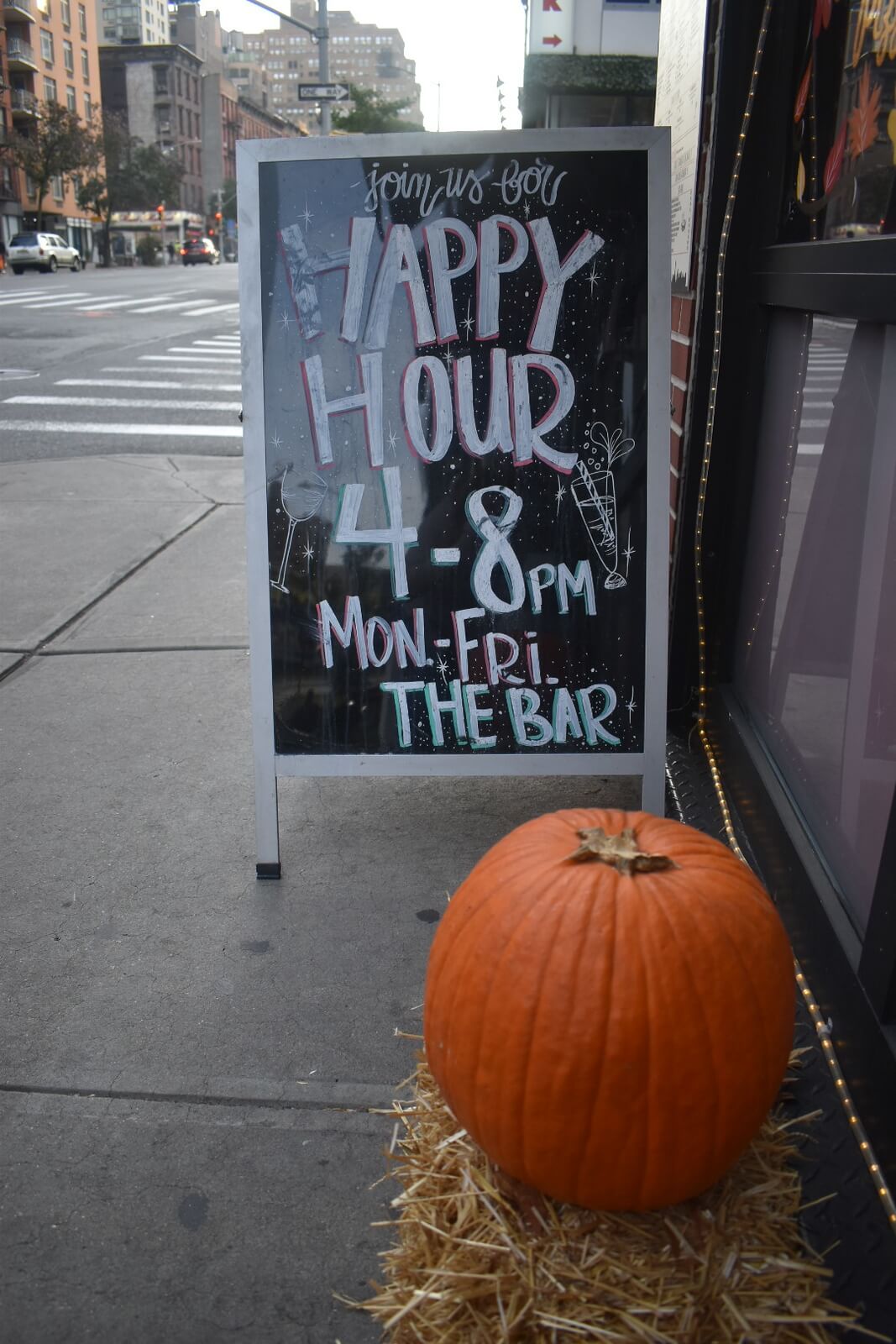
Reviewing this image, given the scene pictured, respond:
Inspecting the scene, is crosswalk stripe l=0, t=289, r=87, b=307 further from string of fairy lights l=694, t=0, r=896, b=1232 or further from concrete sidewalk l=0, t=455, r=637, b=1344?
string of fairy lights l=694, t=0, r=896, b=1232

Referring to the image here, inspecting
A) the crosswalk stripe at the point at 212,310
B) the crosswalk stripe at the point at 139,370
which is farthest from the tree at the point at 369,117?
the crosswalk stripe at the point at 139,370

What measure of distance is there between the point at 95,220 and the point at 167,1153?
8991 cm

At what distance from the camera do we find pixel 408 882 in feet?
10.4

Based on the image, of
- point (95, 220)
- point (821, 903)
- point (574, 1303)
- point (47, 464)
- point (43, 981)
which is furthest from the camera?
point (95, 220)

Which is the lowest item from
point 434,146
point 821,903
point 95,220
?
point 821,903

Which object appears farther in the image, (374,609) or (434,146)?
(374,609)

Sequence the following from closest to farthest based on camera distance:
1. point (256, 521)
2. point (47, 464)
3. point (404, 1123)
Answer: point (404, 1123) < point (256, 521) < point (47, 464)

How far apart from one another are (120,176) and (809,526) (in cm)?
9204

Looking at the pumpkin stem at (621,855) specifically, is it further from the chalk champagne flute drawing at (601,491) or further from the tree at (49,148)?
the tree at (49,148)

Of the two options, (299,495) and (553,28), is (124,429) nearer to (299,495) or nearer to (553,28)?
(553,28)

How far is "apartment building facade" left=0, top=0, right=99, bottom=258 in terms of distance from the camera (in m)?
69.8

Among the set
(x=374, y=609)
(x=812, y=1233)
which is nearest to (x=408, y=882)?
(x=374, y=609)

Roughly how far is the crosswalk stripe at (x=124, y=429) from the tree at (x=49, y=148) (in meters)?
63.9

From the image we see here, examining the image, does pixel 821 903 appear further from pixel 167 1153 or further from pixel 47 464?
pixel 47 464
